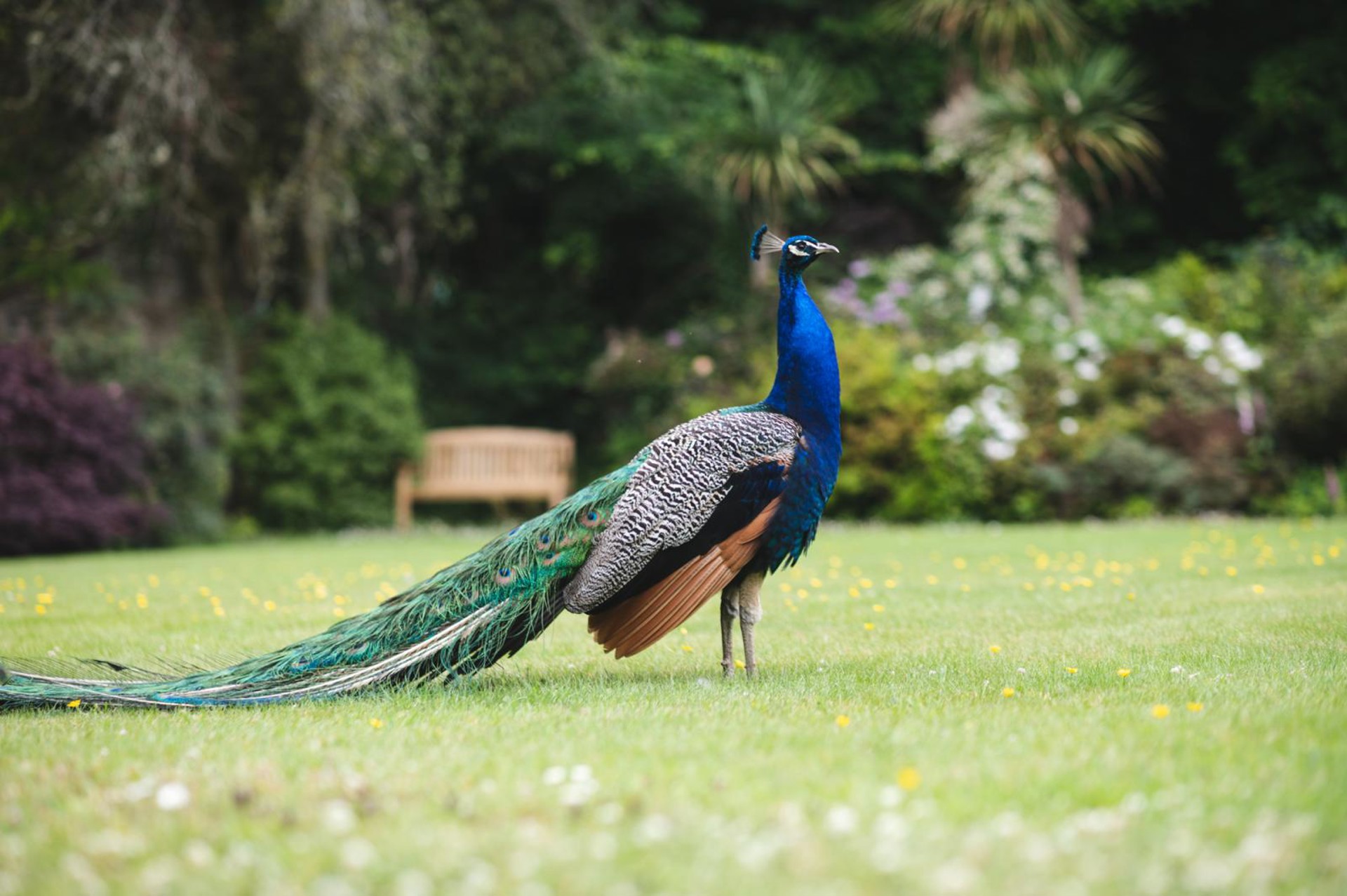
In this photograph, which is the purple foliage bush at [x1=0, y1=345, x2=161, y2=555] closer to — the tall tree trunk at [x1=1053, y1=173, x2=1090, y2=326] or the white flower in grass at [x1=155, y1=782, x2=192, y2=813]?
the white flower in grass at [x1=155, y1=782, x2=192, y2=813]

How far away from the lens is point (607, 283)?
23.9 m

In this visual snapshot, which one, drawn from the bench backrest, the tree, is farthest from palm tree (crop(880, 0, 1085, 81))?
the bench backrest

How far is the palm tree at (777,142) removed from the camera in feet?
62.2

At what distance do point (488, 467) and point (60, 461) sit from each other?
6.00m

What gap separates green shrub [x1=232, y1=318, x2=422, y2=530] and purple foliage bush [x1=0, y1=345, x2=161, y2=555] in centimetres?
276

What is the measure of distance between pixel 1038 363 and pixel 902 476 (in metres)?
2.02

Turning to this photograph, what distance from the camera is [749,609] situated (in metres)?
5.74

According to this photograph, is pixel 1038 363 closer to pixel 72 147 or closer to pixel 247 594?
pixel 247 594

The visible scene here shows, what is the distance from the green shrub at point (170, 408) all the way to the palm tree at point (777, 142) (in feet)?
25.4

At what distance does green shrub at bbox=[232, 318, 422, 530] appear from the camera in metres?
17.6

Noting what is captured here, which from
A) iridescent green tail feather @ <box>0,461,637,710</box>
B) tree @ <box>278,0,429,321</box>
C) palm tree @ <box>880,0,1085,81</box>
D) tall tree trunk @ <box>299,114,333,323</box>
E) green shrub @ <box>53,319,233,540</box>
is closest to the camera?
iridescent green tail feather @ <box>0,461,637,710</box>

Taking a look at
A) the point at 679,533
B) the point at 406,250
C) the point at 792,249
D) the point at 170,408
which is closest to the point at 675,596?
the point at 679,533

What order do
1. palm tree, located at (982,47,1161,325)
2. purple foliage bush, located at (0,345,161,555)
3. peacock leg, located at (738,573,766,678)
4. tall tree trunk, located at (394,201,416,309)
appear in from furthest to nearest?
tall tree trunk, located at (394,201,416,309)
palm tree, located at (982,47,1161,325)
purple foliage bush, located at (0,345,161,555)
peacock leg, located at (738,573,766,678)

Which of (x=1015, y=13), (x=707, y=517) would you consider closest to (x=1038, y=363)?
(x=1015, y=13)
